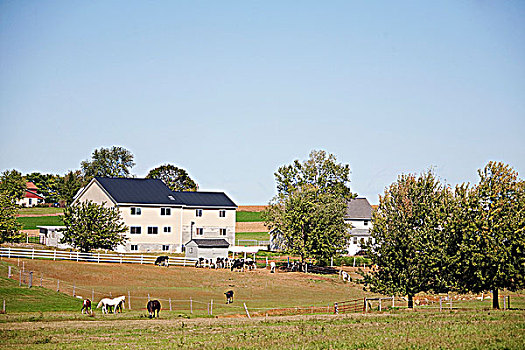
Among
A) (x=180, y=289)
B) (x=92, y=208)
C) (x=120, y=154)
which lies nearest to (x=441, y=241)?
(x=180, y=289)

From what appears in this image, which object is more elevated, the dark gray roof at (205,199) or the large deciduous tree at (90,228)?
the dark gray roof at (205,199)

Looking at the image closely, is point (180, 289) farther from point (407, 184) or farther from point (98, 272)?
point (407, 184)

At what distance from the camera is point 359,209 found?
341 feet

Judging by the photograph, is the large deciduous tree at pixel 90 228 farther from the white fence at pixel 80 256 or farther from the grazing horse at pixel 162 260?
the grazing horse at pixel 162 260

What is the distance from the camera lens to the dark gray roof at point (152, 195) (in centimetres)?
8088

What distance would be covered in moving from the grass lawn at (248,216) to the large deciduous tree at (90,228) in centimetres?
7030

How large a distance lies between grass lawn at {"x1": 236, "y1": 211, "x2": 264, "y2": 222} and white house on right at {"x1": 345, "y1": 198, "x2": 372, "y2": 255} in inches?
1590

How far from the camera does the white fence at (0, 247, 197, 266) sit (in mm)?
64312

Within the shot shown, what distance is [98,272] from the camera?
59.6 meters

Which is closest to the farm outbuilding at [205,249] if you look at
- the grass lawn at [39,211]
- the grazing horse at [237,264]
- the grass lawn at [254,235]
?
the grazing horse at [237,264]

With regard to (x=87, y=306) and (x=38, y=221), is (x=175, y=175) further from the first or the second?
(x=87, y=306)

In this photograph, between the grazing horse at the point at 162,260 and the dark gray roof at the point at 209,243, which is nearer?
the grazing horse at the point at 162,260

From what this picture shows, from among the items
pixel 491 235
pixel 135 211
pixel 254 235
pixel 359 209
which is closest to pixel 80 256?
pixel 135 211

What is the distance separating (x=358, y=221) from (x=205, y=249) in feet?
119
